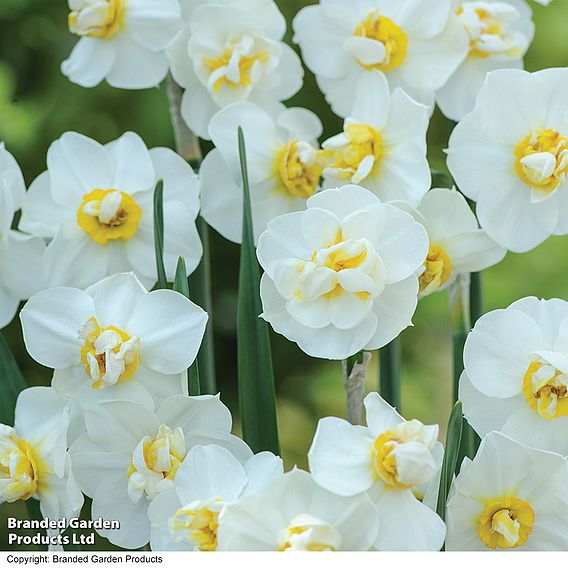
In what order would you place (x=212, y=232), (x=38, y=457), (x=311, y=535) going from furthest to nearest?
(x=212, y=232)
(x=38, y=457)
(x=311, y=535)

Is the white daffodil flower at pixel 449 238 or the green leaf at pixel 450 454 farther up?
the white daffodil flower at pixel 449 238

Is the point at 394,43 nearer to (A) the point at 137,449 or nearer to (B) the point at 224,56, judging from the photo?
(B) the point at 224,56

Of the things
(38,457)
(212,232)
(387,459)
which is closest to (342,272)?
(387,459)

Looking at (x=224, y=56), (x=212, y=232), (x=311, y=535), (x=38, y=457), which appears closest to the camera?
(x=311, y=535)

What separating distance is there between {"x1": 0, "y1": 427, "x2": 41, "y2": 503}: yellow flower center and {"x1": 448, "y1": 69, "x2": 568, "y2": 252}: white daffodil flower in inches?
10.7

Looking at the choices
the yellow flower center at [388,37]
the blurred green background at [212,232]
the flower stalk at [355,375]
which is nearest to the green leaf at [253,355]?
the flower stalk at [355,375]

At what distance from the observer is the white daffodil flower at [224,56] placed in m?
0.59

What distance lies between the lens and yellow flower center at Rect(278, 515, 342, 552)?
1.25 feet

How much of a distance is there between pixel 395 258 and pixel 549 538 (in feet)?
0.51

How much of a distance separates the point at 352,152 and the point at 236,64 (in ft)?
0.34

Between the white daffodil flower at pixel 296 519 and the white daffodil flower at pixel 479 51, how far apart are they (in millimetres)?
317

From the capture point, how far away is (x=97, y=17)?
1.97 ft

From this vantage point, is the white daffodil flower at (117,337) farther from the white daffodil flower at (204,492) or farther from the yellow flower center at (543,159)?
the yellow flower center at (543,159)

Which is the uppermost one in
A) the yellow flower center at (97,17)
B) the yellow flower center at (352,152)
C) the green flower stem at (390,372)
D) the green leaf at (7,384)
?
the yellow flower center at (97,17)
